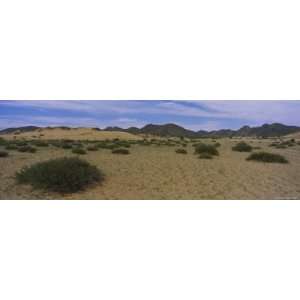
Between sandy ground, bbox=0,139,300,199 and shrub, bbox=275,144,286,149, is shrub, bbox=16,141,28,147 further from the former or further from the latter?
shrub, bbox=275,144,286,149

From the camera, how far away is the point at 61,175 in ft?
14.5

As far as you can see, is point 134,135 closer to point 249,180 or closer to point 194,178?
point 194,178

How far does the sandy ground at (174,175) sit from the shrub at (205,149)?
0.45 feet

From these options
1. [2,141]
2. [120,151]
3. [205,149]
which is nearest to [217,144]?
[205,149]

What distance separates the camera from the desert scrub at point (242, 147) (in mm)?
6006

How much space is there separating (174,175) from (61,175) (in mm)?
1798

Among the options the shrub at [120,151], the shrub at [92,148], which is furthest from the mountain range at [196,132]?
the shrub at [120,151]

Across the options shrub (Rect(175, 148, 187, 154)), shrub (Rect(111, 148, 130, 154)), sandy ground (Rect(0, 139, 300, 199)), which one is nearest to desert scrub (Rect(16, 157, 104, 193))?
sandy ground (Rect(0, 139, 300, 199))

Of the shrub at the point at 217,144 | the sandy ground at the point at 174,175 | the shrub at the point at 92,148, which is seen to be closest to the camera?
the sandy ground at the point at 174,175

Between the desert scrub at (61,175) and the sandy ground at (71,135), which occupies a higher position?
the sandy ground at (71,135)

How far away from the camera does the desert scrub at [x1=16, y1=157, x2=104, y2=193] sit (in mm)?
4336

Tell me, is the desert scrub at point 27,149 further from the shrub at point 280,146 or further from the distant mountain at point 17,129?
the shrub at point 280,146
